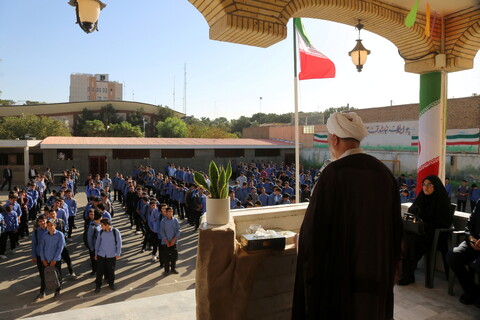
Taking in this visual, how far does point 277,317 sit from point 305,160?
92.2 ft

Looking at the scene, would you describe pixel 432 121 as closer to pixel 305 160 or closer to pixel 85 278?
pixel 85 278

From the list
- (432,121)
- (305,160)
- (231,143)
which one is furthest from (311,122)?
(432,121)

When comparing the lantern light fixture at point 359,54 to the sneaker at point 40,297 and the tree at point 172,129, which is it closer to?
the sneaker at point 40,297

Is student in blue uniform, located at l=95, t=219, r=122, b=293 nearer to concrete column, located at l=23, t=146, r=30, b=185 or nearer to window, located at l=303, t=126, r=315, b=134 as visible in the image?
concrete column, located at l=23, t=146, r=30, b=185

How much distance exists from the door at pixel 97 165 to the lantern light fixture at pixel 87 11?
68.6ft

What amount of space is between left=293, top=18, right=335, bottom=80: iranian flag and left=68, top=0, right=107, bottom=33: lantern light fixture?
324 centimetres

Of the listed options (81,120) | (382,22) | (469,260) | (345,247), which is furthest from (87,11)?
(81,120)

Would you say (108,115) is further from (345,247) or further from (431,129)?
(345,247)

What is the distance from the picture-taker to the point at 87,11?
11.8ft

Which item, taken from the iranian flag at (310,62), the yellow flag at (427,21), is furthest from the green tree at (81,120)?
the yellow flag at (427,21)

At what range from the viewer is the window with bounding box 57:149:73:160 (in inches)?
885

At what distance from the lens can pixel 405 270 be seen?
3906 mm

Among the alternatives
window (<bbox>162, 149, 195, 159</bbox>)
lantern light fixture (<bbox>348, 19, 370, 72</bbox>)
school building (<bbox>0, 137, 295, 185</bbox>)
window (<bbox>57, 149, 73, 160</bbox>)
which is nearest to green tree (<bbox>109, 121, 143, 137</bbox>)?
school building (<bbox>0, 137, 295, 185</bbox>)

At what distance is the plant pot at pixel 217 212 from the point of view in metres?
2.76
